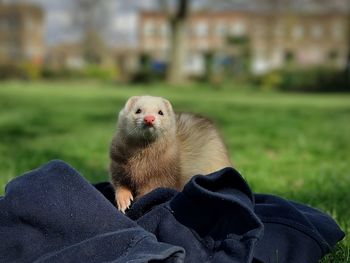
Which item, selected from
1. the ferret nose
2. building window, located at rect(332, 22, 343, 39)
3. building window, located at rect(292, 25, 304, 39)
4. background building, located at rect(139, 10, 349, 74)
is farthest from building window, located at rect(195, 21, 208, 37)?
the ferret nose

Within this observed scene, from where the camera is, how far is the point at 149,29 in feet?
219

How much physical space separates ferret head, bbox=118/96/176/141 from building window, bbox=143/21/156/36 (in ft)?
212

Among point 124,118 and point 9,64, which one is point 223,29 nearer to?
point 9,64

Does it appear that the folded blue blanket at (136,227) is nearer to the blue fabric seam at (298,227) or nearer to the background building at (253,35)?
the blue fabric seam at (298,227)

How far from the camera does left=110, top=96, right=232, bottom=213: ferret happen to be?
2580 mm

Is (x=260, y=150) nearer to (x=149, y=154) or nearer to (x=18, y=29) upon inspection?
(x=149, y=154)

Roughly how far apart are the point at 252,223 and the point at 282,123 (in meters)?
7.17

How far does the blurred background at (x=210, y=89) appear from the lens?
5277mm

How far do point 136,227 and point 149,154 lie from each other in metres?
0.66

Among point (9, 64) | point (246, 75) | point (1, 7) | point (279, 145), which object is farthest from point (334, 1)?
point (1, 7)

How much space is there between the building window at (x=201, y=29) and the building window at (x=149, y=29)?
4.98 metres

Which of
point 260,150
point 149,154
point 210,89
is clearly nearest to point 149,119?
point 149,154

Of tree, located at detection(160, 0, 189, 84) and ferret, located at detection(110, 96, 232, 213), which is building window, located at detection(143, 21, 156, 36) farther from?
ferret, located at detection(110, 96, 232, 213)

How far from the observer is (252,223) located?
196 cm
